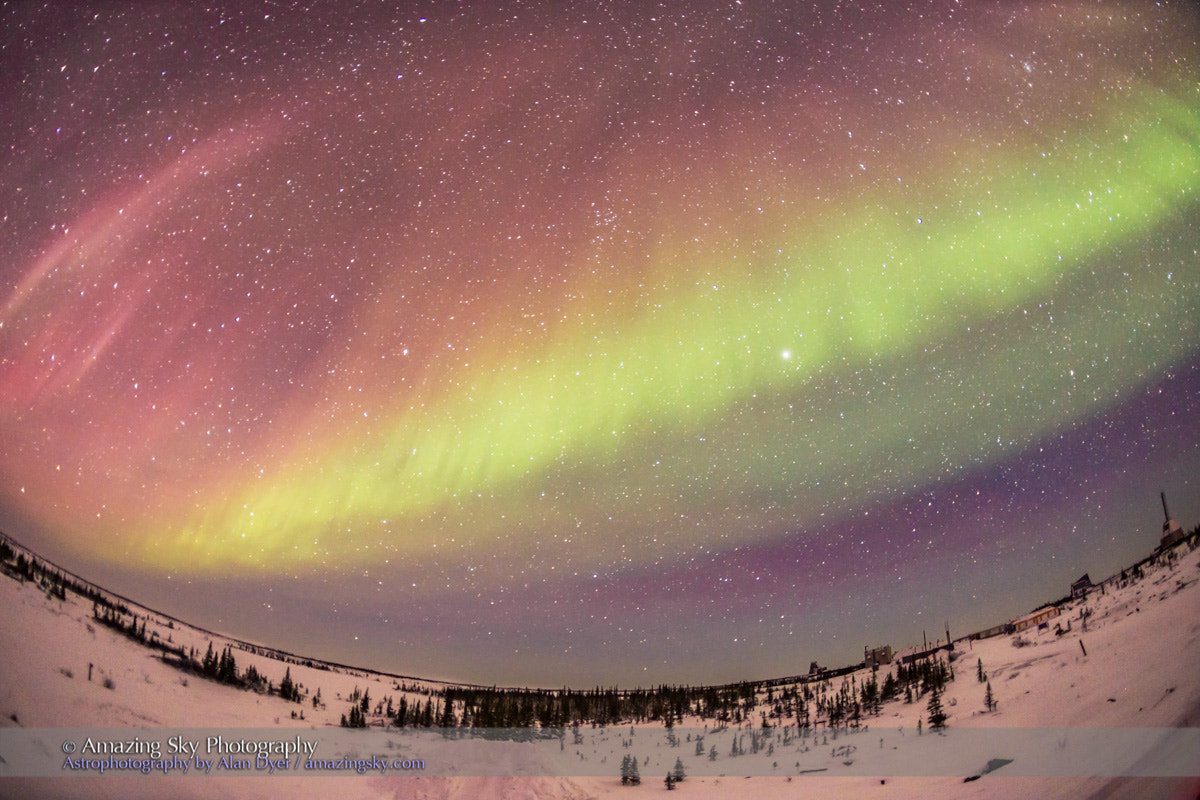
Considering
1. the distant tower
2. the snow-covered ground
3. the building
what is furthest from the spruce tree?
the distant tower

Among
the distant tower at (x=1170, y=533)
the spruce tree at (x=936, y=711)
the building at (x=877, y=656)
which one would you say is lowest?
the spruce tree at (x=936, y=711)

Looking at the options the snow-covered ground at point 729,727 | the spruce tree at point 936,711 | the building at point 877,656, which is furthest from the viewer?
the building at point 877,656

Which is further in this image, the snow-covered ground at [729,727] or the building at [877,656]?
the building at [877,656]

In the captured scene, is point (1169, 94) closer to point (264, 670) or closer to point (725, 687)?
point (725, 687)

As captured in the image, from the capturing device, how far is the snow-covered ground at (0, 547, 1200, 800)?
19.7ft

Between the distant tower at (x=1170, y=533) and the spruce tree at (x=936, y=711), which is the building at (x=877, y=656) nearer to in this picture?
the spruce tree at (x=936, y=711)

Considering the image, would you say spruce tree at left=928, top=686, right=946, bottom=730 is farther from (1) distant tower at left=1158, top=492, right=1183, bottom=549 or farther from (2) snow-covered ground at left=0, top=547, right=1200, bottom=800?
(1) distant tower at left=1158, top=492, right=1183, bottom=549

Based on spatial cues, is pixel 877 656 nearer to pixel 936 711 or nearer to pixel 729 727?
pixel 936 711

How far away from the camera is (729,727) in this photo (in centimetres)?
795

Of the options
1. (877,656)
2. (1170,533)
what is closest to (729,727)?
(877,656)

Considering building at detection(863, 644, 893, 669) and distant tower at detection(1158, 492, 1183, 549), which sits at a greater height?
distant tower at detection(1158, 492, 1183, 549)

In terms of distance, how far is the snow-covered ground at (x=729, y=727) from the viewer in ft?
19.7

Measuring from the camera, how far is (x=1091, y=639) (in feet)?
23.6

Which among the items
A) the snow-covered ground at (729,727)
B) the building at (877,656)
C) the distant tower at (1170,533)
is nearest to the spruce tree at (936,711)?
the snow-covered ground at (729,727)
